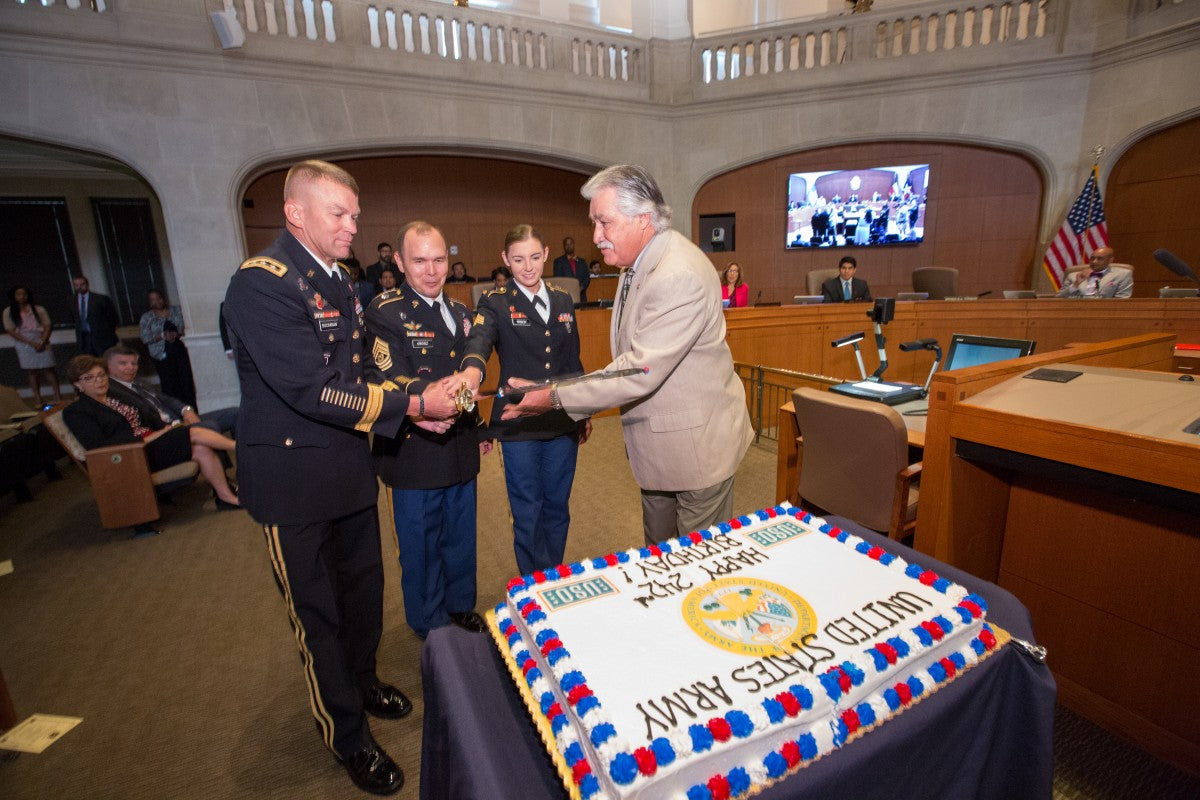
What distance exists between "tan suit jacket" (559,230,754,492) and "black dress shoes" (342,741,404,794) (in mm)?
1099

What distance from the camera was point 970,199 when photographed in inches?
309

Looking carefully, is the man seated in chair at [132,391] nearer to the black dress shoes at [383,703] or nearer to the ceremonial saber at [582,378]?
the black dress shoes at [383,703]

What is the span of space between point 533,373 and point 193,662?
5.87ft

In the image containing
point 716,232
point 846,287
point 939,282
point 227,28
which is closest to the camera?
point 227,28

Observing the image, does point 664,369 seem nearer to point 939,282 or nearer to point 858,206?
point 939,282

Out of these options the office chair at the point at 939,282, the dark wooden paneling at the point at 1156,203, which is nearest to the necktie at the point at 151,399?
the office chair at the point at 939,282

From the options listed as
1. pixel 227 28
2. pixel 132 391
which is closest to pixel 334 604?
pixel 132 391

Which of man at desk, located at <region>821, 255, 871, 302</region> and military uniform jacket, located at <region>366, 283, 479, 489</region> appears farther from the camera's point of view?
man at desk, located at <region>821, 255, 871, 302</region>

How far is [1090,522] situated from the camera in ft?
5.23

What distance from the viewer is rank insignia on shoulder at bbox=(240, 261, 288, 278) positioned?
1.29 m

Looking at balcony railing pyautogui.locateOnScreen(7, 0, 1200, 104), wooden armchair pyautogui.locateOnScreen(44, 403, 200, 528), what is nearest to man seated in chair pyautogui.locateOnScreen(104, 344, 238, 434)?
wooden armchair pyautogui.locateOnScreen(44, 403, 200, 528)

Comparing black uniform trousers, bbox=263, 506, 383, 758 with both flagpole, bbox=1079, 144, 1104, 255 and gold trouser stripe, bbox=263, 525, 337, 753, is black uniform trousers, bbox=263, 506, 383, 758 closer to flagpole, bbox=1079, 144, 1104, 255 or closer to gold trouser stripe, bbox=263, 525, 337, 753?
gold trouser stripe, bbox=263, 525, 337, 753

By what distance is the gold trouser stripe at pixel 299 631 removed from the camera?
1.40 metres

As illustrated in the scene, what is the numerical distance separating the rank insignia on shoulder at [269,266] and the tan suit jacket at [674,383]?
0.74 metres
